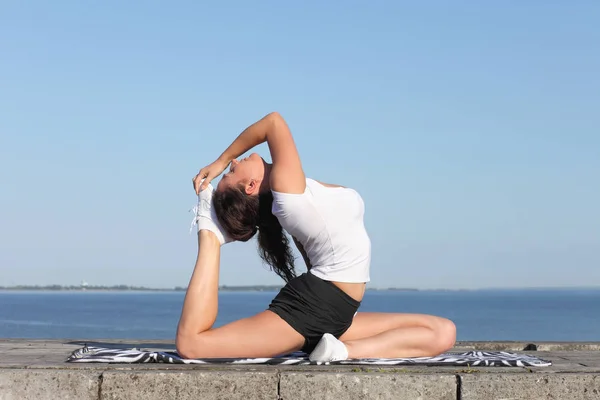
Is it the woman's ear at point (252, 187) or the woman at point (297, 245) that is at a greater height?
the woman's ear at point (252, 187)

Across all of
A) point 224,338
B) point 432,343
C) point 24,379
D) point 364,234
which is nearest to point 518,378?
point 432,343

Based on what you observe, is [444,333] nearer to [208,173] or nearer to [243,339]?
[243,339]

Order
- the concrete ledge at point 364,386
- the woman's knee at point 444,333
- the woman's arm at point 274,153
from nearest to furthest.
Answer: the concrete ledge at point 364,386 → the woman's arm at point 274,153 → the woman's knee at point 444,333

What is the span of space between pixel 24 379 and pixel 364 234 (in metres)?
2.48

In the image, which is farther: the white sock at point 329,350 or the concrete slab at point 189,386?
the white sock at point 329,350

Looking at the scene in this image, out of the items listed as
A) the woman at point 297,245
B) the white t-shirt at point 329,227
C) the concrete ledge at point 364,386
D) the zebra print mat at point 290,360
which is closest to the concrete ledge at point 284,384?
the concrete ledge at point 364,386

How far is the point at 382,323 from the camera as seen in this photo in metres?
6.21

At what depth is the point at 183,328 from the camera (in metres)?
5.73

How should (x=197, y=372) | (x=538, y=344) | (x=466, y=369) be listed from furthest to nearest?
(x=538, y=344) → (x=466, y=369) → (x=197, y=372)

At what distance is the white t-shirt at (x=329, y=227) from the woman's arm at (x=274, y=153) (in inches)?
3.5

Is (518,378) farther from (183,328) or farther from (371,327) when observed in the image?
(183,328)

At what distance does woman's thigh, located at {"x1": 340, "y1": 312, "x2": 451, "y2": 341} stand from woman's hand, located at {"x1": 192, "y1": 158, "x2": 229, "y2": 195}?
4.95 ft

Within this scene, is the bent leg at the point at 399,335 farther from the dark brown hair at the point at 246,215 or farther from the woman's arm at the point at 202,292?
the woman's arm at the point at 202,292

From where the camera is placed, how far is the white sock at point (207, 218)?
5.89 metres
